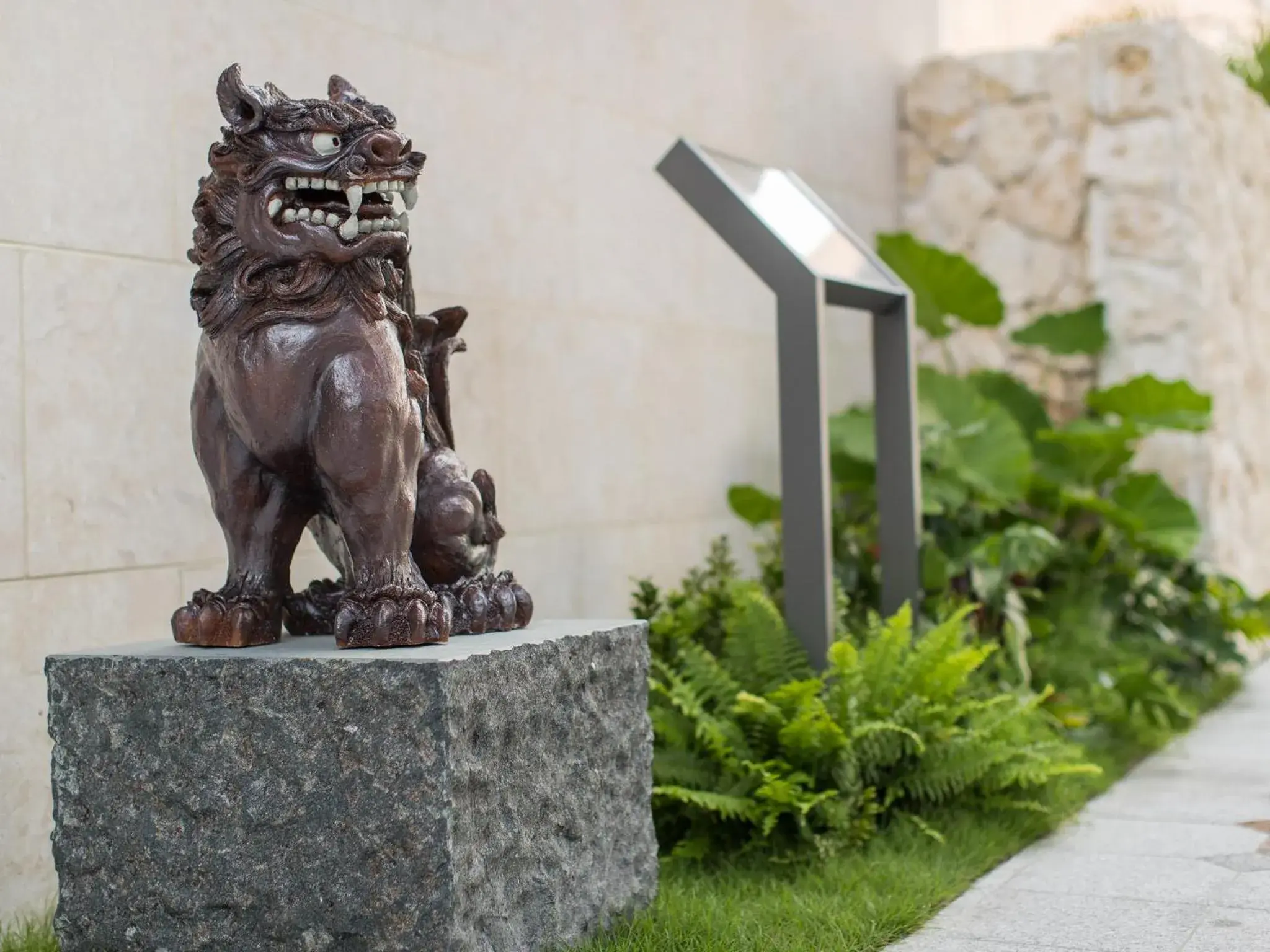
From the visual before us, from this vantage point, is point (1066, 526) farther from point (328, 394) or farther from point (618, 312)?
point (328, 394)

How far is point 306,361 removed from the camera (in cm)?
251

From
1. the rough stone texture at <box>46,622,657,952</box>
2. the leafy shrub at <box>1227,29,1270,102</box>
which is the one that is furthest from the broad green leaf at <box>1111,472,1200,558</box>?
the leafy shrub at <box>1227,29,1270,102</box>

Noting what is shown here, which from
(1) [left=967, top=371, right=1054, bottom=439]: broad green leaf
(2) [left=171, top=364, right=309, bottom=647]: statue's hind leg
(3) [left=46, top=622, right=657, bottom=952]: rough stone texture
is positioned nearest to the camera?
(3) [left=46, top=622, right=657, bottom=952]: rough stone texture

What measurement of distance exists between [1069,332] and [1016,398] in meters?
0.42

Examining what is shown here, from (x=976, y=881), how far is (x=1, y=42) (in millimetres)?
2928

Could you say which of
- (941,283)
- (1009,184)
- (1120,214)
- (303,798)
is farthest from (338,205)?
(1009,184)

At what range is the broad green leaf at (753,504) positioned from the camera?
573 centimetres

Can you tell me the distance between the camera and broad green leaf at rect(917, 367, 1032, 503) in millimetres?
5852

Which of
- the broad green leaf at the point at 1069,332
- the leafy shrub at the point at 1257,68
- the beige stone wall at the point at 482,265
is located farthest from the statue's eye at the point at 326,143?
the leafy shrub at the point at 1257,68

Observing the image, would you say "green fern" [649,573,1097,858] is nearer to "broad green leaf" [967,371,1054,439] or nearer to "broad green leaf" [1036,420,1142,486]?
"broad green leaf" [1036,420,1142,486]

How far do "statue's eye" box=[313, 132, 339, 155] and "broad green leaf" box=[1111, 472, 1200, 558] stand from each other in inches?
173

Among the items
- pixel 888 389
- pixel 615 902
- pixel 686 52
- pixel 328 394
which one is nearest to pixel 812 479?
pixel 888 389

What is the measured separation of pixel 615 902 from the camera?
9.62 feet

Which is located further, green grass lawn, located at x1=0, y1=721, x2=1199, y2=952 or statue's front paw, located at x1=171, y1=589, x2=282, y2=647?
green grass lawn, located at x1=0, y1=721, x2=1199, y2=952
